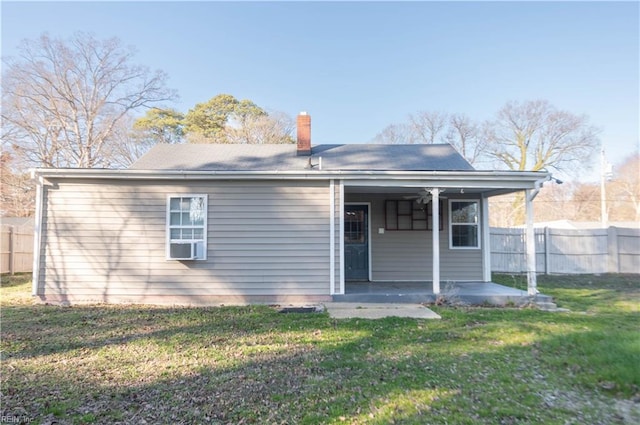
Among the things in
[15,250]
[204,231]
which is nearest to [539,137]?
[204,231]

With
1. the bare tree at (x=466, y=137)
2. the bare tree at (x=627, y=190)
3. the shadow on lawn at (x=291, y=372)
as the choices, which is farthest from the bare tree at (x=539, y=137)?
the shadow on lawn at (x=291, y=372)

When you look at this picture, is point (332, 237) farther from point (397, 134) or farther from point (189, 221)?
point (397, 134)

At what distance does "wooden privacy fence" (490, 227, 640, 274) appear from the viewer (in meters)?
11.8

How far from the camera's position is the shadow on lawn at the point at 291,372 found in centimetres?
280

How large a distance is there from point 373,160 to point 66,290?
7579mm

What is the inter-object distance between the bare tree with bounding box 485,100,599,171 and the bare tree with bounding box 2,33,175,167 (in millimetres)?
23457

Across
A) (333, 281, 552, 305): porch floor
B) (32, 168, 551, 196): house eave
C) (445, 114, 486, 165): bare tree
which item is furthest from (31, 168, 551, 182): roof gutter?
(445, 114, 486, 165): bare tree

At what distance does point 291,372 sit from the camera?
11.9 ft

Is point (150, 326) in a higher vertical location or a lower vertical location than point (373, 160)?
lower

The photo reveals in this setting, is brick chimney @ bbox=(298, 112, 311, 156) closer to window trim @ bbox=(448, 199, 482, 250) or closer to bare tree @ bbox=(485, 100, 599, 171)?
window trim @ bbox=(448, 199, 482, 250)

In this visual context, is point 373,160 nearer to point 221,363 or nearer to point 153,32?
point 221,363

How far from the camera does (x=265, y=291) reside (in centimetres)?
717

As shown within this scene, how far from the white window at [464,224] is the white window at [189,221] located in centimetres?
616

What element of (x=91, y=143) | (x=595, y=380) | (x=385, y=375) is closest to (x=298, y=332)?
(x=385, y=375)
